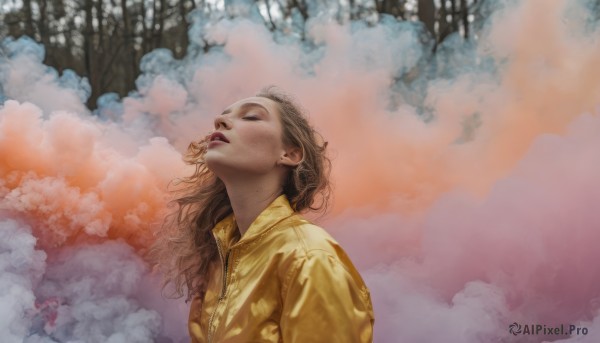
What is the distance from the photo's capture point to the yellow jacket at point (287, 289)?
1.58 meters

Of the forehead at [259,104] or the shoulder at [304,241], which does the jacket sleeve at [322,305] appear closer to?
the shoulder at [304,241]

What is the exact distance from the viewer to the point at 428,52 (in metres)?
4.58

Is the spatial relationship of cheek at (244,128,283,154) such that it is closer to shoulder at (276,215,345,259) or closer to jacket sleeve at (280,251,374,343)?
shoulder at (276,215,345,259)

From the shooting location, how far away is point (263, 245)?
1847 mm

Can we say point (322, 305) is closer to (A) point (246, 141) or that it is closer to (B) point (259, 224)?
(B) point (259, 224)

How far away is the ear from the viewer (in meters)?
2.12

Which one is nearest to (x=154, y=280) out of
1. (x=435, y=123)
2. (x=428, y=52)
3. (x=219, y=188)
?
(x=219, y=188)

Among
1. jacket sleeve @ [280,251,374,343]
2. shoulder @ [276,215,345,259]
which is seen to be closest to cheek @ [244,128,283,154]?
shoulder @ [276,215,345,259]

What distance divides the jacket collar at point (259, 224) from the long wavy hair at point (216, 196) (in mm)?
133

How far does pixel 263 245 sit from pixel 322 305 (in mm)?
328

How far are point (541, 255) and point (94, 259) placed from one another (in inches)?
97.0

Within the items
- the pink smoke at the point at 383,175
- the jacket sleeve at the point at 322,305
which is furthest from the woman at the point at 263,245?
the pink smoke at the point at 383,175

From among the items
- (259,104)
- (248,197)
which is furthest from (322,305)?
(259,104)

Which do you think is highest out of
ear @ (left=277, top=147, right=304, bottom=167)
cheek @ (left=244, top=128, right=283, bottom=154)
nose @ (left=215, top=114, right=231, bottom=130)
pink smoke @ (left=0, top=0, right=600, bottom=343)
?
nose @ (left=215, top=114, right=231, bottom=130)
